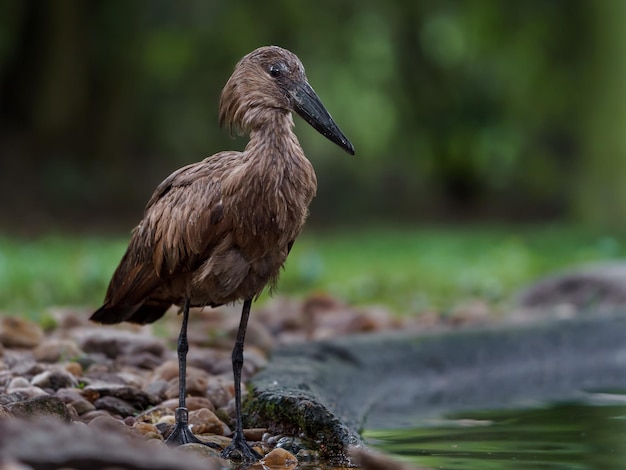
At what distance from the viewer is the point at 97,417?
454 centimetres

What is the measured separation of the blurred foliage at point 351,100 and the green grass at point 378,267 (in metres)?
3.77

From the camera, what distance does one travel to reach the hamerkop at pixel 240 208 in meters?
4.66

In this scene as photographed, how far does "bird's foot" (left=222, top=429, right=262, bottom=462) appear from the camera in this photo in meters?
4.51

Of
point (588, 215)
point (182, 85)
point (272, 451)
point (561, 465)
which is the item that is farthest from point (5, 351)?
point (182, 85)

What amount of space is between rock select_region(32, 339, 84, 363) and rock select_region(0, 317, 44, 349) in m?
0.19

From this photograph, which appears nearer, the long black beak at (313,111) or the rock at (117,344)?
the long black beak at (313,111)

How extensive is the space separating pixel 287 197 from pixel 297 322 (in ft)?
10.9

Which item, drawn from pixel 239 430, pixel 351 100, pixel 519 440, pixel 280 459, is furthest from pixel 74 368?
pixel 351 100

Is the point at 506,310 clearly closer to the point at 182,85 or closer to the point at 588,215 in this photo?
the point at 588,215

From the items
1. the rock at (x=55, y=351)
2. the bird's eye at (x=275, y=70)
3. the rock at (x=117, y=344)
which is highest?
the bird's eye at (x=275, y=70)

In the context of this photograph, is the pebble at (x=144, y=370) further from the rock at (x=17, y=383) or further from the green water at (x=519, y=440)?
the green water at (x=519, y=440)

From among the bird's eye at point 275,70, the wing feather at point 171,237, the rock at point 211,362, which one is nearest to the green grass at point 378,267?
the rock at point 211,362

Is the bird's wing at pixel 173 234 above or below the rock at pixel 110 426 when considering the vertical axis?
above

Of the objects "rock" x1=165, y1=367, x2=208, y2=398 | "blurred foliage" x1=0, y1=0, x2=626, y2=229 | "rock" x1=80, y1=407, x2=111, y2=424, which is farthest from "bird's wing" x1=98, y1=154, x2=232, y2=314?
"blurred foliage" x1=0, y1=0, x2=626, y2=229
